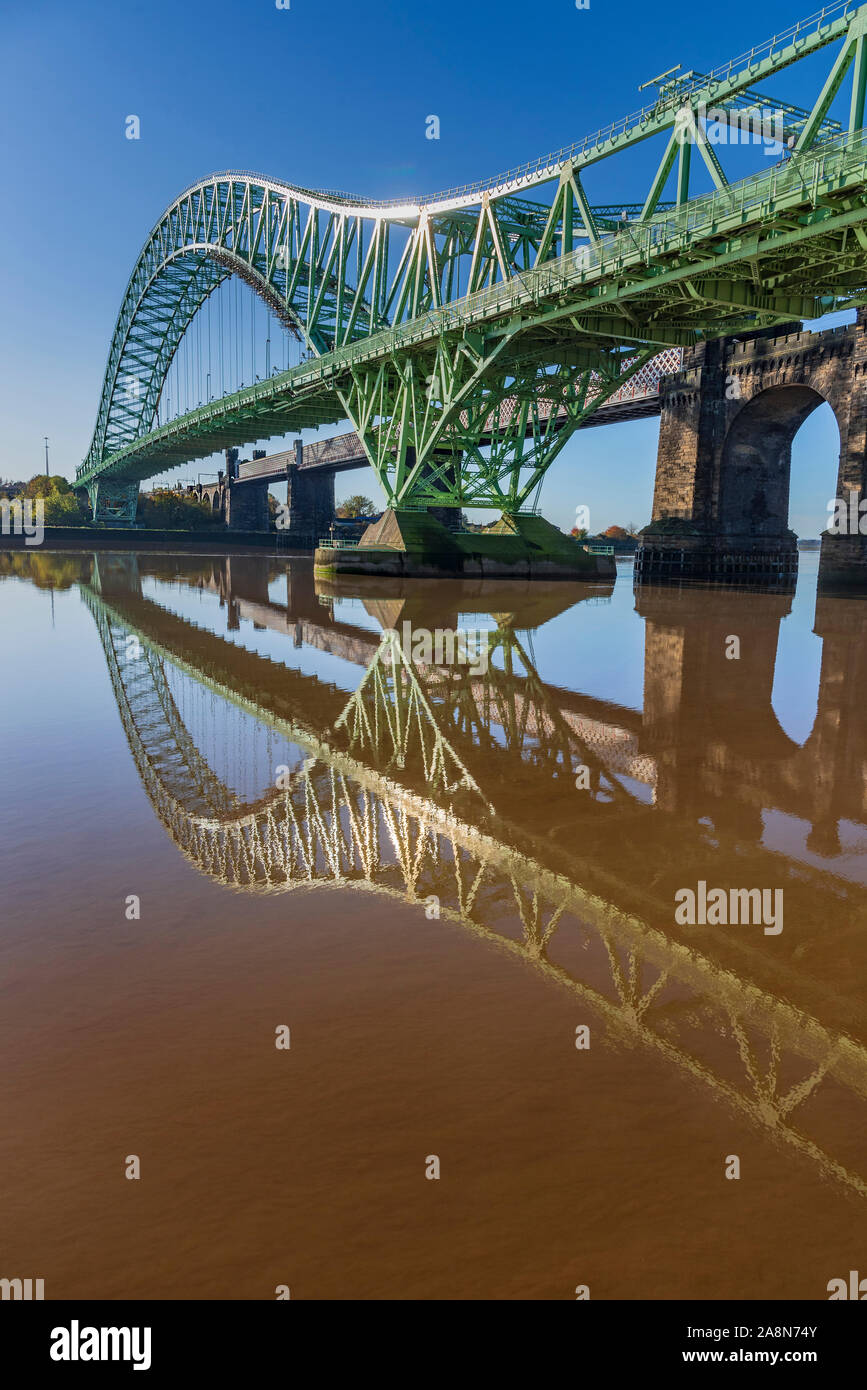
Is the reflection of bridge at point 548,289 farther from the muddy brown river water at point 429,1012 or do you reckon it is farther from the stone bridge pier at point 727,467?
the muddy brown river water at point 429,1012

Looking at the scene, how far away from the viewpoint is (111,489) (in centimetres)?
10950

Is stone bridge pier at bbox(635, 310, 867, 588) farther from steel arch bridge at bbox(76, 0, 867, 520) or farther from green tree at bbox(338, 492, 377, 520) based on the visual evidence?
green tree at bbox(338, 492, 377, 520)

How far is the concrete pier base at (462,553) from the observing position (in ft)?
119

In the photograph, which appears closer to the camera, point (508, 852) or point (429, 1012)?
point (429, 1012)

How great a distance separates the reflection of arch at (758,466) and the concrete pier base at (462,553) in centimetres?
638

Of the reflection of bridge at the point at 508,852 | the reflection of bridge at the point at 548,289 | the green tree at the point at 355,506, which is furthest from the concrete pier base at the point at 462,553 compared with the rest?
the green tree at the point at 355,506

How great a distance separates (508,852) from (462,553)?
106 ft

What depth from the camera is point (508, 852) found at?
5.32m

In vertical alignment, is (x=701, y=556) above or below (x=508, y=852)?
above

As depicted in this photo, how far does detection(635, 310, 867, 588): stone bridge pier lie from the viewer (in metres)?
37.8

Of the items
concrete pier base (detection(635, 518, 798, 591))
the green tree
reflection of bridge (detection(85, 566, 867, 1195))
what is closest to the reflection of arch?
concrete pier base (detection(635, 518, 798, 591))

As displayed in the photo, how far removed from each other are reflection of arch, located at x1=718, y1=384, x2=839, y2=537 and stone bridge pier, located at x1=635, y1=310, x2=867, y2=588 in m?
0.05

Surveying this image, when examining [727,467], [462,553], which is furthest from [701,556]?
[462,553]

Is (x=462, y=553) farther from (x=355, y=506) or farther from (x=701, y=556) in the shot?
(x=355, y=506)
